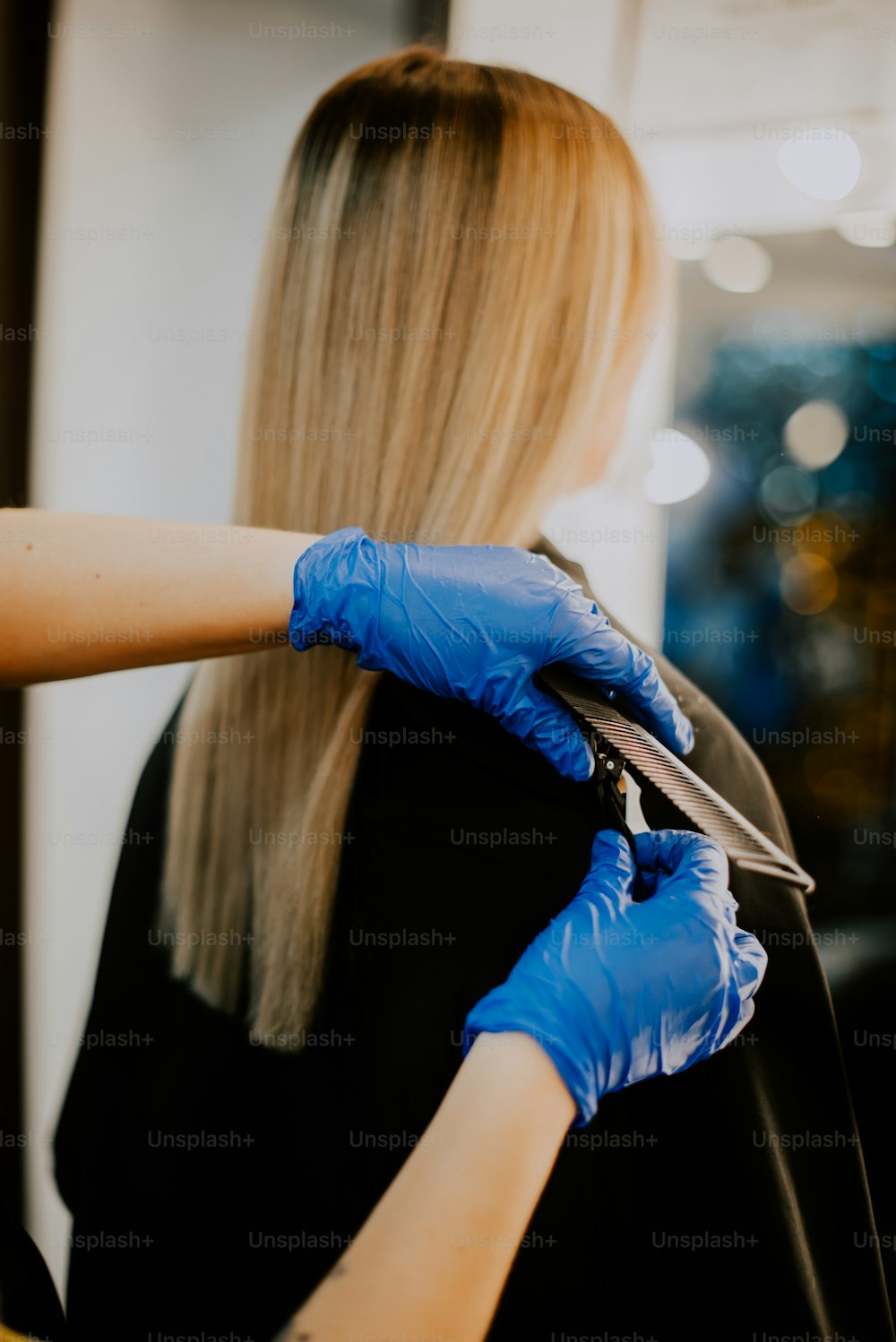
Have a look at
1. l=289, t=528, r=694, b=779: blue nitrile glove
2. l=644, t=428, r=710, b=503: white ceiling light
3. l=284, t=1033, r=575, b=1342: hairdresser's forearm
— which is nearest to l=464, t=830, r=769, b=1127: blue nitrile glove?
l=284, t=1033, r=575, b=1342: hairdresser's forearm

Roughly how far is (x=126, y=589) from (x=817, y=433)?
2.79ft

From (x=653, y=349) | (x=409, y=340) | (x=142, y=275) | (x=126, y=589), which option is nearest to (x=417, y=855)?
(x=126, y=589)

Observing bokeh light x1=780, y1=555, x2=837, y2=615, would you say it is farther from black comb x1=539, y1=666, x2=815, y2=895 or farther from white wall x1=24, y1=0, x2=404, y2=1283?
white wall x1=24, y1=0, x2=404, y2=1283

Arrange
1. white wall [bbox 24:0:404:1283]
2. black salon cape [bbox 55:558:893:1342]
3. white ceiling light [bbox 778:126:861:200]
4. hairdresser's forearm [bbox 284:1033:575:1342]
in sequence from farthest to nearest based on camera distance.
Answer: white wall [bbox 24:0:404:1283]
white ceiling light [bbox 778:126:861:200]
black salon cape [bbox 55:558:893:1342]
hairdresser's forearm [bbox 284:1033:575:1342]

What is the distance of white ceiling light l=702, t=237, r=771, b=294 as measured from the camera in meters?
0.96

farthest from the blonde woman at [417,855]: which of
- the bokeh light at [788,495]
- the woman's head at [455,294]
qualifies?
the bokeh light at [788,495]

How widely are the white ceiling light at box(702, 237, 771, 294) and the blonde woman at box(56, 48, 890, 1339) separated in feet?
0.31

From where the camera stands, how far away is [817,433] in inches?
37.7

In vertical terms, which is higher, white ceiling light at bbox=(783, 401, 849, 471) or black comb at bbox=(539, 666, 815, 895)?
white ceiling light at bbox=(783, 401, 849, 471)

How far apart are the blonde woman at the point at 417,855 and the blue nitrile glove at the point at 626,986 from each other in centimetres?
10

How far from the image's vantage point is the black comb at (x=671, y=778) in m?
0.68

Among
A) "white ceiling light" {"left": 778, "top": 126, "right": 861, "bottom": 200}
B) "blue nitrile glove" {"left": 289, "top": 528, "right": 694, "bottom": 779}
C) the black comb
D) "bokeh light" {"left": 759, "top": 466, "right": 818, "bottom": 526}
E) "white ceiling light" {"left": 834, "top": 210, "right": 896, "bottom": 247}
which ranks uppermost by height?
"white ceiling light" {"left": 778, "top": 126, "right": 861, "bottom": 200}

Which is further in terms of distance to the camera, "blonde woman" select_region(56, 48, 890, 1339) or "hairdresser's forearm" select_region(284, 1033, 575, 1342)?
"blonde woman" select_region(56, 48, 890, 1339)

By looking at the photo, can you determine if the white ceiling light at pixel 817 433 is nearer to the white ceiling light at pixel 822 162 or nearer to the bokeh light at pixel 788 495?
the bokeh light at pixel 788 495
